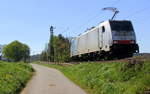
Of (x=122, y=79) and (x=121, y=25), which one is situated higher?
(x=121, y=25)

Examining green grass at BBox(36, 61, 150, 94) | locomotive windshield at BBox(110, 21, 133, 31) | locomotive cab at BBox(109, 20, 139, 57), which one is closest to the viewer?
green grass at BBox(36, 61, 150, 94)

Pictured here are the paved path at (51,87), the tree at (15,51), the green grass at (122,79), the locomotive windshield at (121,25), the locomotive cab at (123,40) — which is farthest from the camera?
the tree at (15,51)

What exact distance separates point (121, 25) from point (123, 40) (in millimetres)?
1667

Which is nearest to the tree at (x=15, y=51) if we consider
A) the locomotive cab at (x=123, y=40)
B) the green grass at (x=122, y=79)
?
the locomotive cab at (x=123, y=40)

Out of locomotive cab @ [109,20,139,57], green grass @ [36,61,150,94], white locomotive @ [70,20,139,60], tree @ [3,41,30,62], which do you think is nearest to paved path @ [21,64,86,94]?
green grass @ [36,61,150,94]

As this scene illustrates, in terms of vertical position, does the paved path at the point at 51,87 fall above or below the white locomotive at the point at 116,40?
below

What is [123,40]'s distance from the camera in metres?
31.6

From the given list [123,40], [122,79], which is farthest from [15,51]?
[122,79]

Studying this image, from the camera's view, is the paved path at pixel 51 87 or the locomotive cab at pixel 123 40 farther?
the locomotive cab at pixel 123 40

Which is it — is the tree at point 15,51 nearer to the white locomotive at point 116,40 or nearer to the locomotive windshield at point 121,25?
the white locomotive at point 116,40

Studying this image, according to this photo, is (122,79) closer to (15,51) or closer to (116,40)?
(116,40)

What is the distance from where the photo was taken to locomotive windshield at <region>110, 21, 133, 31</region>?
3238 centimetres

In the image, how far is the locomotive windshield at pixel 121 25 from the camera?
32375mm

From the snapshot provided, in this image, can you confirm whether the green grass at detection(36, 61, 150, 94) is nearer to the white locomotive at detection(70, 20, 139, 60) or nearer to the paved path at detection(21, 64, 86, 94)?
the paved path at detection(21, 64, 86, 94)
